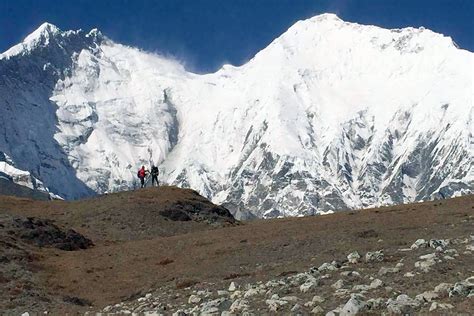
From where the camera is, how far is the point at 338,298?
2641 centimetres

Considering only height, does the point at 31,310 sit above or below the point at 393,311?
above

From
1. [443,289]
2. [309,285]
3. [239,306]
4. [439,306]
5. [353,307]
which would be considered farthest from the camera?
[309,285]

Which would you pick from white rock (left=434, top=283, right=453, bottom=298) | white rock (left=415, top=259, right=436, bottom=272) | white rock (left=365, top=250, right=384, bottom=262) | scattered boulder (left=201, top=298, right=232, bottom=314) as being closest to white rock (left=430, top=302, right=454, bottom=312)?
white rock (left=434, top=283, right=453, bottom=298)

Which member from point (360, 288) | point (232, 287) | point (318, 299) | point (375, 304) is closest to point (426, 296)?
point (375, 304)

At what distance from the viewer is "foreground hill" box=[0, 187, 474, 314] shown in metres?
27.2

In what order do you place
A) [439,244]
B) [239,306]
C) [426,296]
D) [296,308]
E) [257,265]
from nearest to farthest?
1. [426,296]
2. [296,308]
3. [239,306]
4. [439,244]
5. [257,265]

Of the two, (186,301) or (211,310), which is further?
(186,301)

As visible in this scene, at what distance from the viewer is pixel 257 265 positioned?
4072 cm

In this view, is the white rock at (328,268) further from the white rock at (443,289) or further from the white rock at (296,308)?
the white rock at (443,289)

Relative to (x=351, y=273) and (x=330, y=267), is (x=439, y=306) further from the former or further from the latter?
(x=330, y=267)

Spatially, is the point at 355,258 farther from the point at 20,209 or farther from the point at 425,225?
the point at 20,209

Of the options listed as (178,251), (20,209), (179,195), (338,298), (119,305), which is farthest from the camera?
(179,195)

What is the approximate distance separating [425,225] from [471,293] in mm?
22819

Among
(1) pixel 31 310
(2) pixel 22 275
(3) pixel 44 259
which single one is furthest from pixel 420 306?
(3) pixel 44 259
